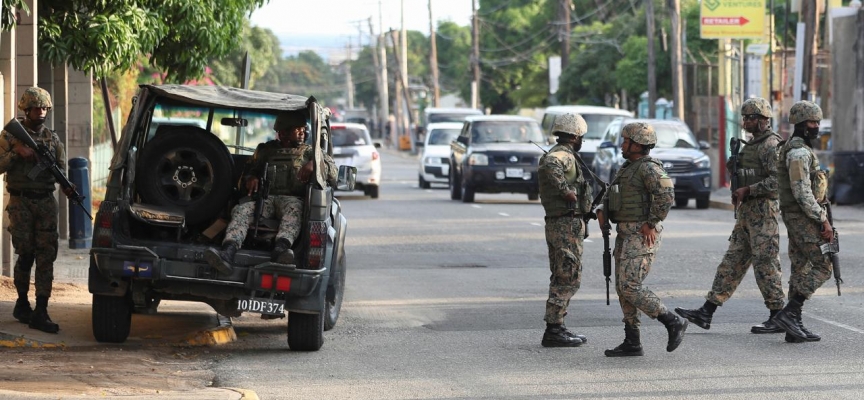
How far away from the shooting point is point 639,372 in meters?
9.09

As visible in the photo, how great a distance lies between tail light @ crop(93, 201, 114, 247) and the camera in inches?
385

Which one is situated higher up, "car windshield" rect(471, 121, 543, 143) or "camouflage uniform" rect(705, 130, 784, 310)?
"car windshield" rect(471, 121, 543, 143)

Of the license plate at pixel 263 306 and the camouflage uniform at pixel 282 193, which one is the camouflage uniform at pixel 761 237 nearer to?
the camouflage uniform at pixel 282 193

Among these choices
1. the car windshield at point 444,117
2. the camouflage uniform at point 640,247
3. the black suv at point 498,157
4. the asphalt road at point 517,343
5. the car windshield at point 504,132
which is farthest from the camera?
the car windshield at point 444,117

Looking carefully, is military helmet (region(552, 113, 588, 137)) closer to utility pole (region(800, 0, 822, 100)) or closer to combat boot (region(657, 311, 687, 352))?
combat boot (region(657, 311, 687, 352))

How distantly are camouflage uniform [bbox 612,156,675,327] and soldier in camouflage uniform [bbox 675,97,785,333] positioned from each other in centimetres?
100

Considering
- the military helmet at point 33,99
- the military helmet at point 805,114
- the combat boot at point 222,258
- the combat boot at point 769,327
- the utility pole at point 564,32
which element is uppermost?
the utility pole at point 564,32

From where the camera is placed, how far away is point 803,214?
10.5 metres

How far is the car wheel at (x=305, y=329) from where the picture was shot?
10.1 metres

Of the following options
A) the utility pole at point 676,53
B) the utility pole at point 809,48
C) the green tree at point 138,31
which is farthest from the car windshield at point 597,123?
the green tree at point 138,31

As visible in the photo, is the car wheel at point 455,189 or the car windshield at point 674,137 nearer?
the car windshield at point 674,137

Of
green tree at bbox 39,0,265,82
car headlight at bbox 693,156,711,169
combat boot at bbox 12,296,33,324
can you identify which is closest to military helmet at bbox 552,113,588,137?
combat boot at bbox 12,296,33,324

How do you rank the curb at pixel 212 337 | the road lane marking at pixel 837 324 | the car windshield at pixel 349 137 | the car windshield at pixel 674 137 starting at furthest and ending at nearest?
1. the car windshield at pixel 349 137
2. the car windshield at pixel 674 137
3. the road lane marking at pixel 837 324
4. the curb at pixel 212 337

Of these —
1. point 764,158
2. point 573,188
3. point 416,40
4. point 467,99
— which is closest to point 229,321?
point 573,188
